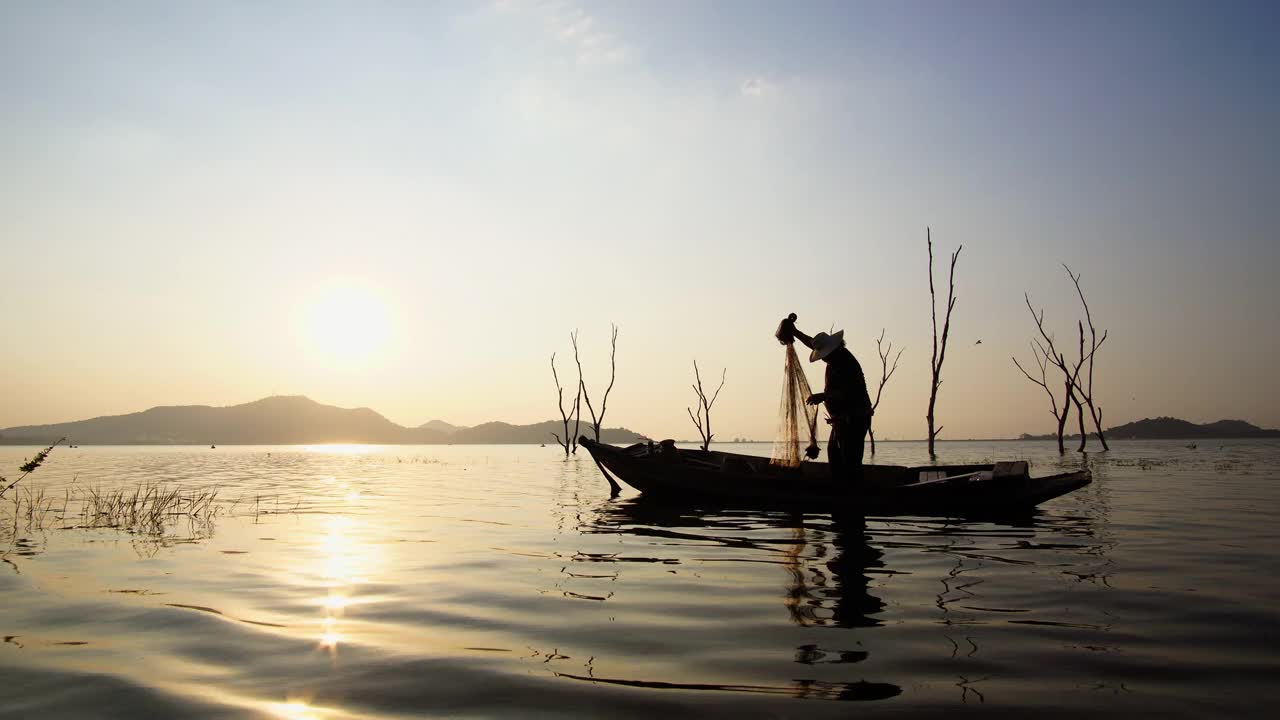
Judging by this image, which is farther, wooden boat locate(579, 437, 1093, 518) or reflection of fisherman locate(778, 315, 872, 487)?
reflection of fisherman locate(778, 315, 872, 487)

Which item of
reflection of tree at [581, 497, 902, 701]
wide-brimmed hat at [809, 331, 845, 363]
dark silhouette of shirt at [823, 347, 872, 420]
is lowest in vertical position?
reflection of tree at [581, 497, 902, 701]

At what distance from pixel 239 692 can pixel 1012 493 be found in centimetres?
1307

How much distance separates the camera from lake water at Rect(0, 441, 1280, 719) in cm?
398

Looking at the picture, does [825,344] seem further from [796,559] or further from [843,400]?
[796,559]

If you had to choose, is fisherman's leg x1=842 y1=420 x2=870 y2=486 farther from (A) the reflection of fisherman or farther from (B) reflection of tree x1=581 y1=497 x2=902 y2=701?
(B) reflection of tree x1=581 y1=497 x2=902 y2=701

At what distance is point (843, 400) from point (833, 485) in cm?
170

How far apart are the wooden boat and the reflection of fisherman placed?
0.58 meters

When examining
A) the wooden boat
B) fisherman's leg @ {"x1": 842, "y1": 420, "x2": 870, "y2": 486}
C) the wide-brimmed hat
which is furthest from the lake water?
the wide-brimmed hat

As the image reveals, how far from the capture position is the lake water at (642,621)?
3.98 metres

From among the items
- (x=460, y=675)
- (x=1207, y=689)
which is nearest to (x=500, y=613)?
(x=460, y=675)

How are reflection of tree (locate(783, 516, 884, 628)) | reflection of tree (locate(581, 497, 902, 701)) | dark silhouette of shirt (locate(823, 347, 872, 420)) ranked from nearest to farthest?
reflection of tree (locate(581, 497, 902, 701))
reflection of tree (locate(783, 516, 884, 628))
dark silhouette of shirt (locate(823, 347, 872, 420))

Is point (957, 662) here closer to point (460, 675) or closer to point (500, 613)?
point (460, 675)

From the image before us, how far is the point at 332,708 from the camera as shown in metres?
3.82

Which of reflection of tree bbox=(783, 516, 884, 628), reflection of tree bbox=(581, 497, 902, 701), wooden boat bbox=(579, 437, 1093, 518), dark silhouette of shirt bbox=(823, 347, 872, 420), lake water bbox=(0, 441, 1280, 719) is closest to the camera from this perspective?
lake water bbox=(0, 441, 1280, 719)
